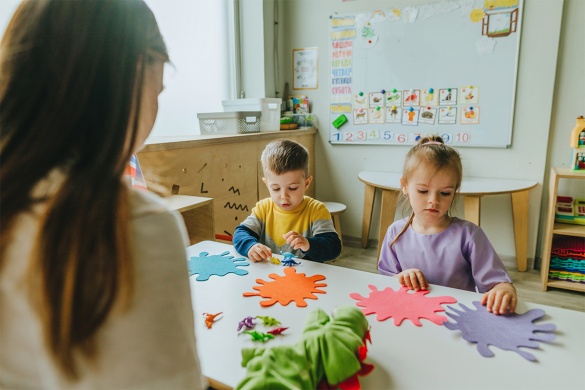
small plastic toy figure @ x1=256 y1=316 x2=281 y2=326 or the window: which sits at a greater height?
the window

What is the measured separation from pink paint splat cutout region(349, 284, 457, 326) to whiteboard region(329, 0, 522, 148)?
2.28m

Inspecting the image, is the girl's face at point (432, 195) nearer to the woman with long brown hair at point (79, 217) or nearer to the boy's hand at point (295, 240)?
the boy's hand at point (295, 240)

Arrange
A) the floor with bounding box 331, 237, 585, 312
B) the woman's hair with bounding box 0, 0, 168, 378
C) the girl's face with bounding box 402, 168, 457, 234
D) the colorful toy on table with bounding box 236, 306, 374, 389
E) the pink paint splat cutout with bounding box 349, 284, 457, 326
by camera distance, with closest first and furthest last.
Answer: the woman's hair with bounding box 0, 0, 168, 378 → the colorful toy on table with bounding box 236, 306, 374, 389 → the pink paint splat cutout with bounding box 349, 284, 457, 326 → the girl's face with bounding box 402, 168, 457, 234 → the floor with bounding box 331, 237, 585, 312

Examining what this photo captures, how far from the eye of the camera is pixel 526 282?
271 centimetres

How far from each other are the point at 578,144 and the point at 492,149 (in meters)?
0.54

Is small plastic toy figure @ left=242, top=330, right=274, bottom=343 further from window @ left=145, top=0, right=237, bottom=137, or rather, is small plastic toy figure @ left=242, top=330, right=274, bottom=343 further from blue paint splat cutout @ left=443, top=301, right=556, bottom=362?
window @ left=145, top=0, right=237, bottom=137

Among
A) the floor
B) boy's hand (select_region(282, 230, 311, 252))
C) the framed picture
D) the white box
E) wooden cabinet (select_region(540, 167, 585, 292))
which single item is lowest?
the floor

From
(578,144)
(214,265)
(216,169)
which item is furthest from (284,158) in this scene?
(578,144)

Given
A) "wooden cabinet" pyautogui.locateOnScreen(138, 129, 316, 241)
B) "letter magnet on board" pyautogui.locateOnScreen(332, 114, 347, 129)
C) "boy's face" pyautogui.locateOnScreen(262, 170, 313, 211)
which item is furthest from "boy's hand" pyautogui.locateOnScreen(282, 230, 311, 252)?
"letter magnet on board" pyautogui.locateOnScreen(332, 114, 347, 129)

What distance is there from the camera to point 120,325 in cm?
44

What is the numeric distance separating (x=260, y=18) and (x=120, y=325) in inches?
128

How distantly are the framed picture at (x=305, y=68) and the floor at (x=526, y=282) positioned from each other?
1.45 meters

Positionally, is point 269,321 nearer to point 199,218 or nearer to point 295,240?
point 295,240

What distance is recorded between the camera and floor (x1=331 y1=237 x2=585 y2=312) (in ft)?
7.99
